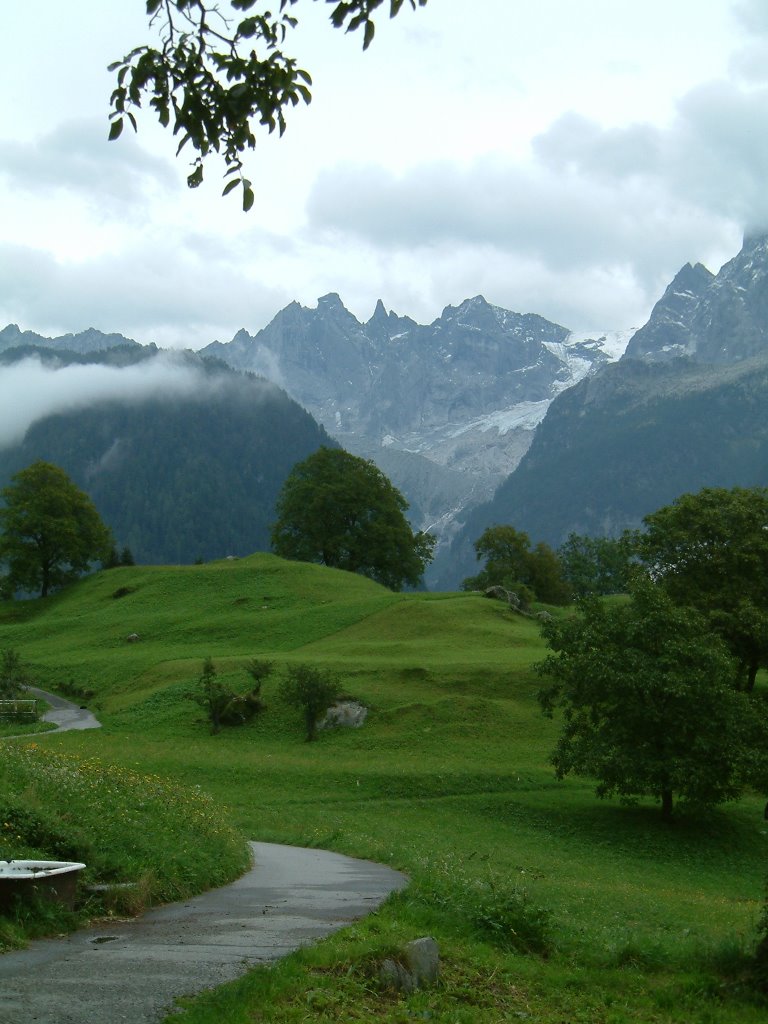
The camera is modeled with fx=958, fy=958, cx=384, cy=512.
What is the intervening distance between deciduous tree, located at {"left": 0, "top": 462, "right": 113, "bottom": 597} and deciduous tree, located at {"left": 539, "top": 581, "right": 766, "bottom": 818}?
62.3 meters

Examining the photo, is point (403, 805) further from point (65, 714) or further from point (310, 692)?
point (65, 714)

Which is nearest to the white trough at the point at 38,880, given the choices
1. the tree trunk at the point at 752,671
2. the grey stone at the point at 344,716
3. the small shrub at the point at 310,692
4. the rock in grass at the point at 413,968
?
the rock in grass at the point at 413,968

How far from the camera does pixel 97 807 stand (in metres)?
14.2

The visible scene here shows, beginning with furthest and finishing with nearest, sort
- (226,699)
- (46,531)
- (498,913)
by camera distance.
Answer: (46,531), (226,699), (498,913)

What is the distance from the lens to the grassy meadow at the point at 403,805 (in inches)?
395

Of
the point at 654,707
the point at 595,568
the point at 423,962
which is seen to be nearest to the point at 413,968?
the point at 423,962

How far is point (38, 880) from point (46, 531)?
79783mm

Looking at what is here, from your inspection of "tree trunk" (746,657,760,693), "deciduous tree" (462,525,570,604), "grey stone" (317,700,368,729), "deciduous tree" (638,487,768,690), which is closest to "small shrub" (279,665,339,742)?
"grey stone" (317,700,368,729)

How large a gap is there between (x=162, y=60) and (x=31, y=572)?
3408 inches

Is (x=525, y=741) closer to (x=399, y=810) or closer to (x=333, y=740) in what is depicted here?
(x=333, y=740)

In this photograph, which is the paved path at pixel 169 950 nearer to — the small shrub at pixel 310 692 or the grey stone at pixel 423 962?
the grey stone at pixel 423 962

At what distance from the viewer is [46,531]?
282 ft

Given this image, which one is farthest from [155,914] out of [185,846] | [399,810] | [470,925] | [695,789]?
[695,789]

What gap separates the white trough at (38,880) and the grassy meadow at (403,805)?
1.35 metres
